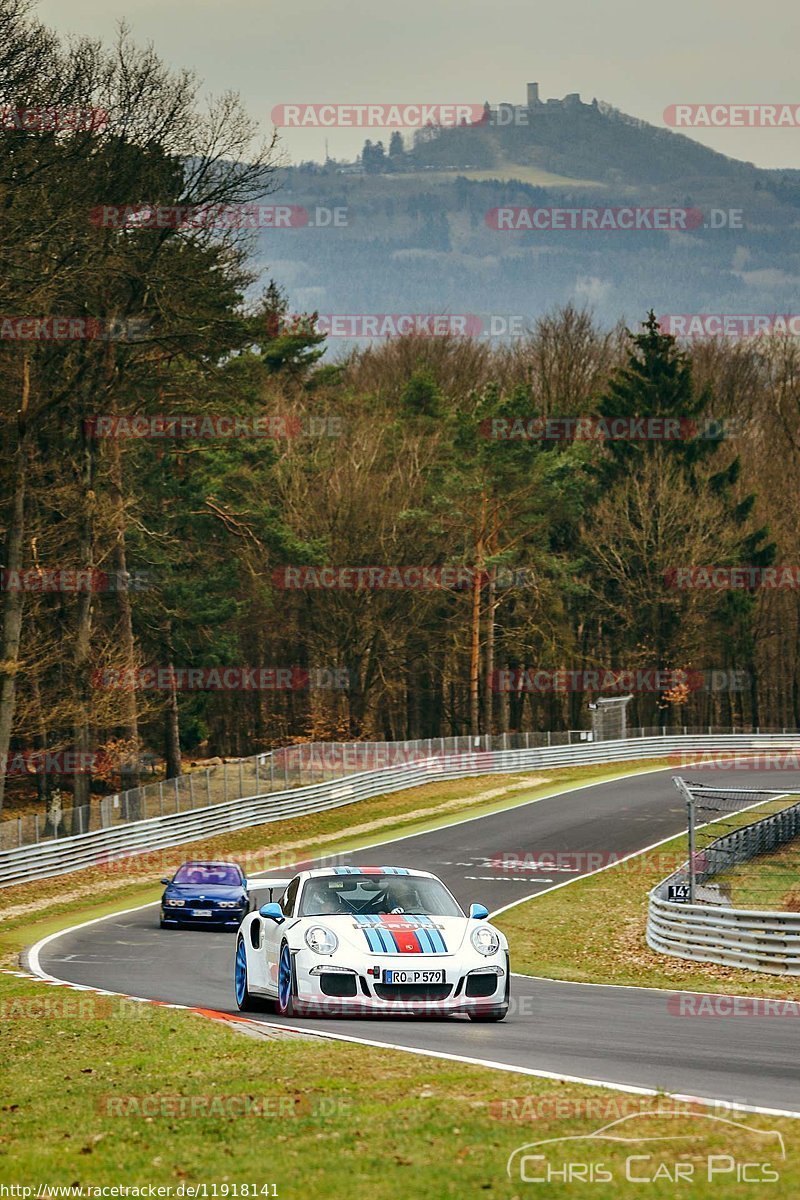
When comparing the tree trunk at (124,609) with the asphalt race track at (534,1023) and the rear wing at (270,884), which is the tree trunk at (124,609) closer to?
the asphalt race track at (534,1023)

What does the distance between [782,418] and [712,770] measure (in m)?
34.4

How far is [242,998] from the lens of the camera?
1546 centimetres

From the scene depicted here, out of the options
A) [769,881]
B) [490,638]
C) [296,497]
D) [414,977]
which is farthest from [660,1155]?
[490,638]

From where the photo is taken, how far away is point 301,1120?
27.9ft

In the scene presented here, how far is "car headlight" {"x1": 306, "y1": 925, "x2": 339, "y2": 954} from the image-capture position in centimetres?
1358

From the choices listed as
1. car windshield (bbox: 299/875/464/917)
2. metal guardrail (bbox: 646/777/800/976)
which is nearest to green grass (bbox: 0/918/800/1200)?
car windshield (bbox: 299/875/464/917)

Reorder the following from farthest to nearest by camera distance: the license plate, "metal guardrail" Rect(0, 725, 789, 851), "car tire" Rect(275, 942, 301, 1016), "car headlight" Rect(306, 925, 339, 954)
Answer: "metal guardrail" Rect(0, 725, 789, 851) → "car tire" Rect(275, 942, 301, 1016) → "car headlight" Rect(306, 925, 339, 954) → the license plate

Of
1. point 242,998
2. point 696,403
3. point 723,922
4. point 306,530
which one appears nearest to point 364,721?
point 306,530

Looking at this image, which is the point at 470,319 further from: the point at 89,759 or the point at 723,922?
the point at 723,922

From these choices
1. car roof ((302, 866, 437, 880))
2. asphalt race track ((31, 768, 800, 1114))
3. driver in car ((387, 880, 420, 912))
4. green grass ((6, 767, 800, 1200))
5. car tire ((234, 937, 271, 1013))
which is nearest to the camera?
green grass ((6, 767, 800, 1200))

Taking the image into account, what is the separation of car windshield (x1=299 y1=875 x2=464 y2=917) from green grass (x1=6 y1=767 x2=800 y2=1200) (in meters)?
1.38

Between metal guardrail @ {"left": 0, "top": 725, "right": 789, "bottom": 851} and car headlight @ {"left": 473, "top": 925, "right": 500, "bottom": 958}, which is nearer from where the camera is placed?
car headlight @ {"left": 473, "top": 925, "right": 500, "bottom": 958}

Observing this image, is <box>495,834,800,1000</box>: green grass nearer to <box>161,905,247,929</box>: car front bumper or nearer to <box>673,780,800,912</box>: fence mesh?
<box>673,780,800,912</box>: fence mesh

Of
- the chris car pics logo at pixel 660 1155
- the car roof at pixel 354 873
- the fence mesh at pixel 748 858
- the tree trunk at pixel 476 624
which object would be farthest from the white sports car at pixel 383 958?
the tree trunk at pixel 476 624
